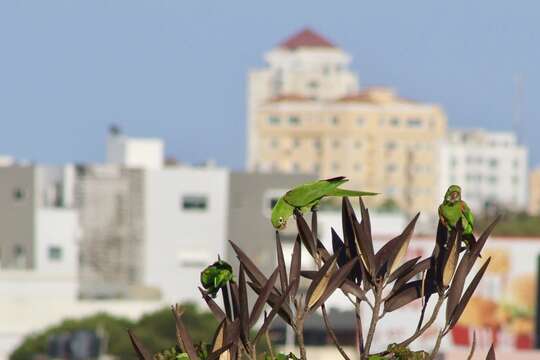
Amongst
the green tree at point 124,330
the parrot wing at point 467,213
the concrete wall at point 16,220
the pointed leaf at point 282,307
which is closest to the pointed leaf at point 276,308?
the pointed leaf at point 282,307

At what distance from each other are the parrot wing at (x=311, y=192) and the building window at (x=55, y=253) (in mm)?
121216

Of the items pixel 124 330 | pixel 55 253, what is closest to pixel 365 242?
pixel 124 330

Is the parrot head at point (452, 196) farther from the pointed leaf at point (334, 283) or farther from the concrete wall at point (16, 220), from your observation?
the concrete wall at point (16, 220)

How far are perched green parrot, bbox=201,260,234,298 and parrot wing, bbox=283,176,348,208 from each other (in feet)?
1.02

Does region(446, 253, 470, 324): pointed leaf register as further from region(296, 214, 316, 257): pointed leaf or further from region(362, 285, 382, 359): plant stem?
region(296, 214, 316, 257): pointed leaf

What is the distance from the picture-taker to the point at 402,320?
4131 inches

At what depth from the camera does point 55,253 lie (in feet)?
421

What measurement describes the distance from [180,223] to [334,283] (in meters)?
122

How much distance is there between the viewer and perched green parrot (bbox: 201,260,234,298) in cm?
748

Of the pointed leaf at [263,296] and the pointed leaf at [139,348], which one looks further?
the pointed leaf at [139,348]

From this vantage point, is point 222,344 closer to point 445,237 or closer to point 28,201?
point 445,237

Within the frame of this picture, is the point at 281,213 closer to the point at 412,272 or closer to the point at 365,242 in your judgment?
the point at 365,242

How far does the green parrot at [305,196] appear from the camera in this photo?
728 cm

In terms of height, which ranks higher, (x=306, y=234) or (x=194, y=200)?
(x=306, y=234)
